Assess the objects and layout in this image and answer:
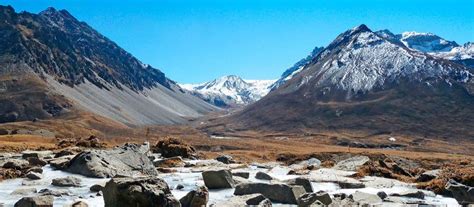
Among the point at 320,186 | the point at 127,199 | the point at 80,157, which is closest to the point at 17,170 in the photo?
the point at 80,157

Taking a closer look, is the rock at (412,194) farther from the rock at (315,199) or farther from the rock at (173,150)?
the rock at (173,150)

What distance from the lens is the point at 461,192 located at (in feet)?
78.0

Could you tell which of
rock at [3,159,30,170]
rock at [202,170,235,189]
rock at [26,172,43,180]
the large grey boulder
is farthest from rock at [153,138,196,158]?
rock at [202,170,235,189]

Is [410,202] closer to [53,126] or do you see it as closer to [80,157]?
[80,157]

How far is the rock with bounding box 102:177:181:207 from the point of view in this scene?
1548 centimetres

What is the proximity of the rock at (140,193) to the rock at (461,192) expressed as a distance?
1461 centimetres

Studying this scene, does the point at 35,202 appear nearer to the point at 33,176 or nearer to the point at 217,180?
the point at 33,176

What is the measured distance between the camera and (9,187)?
22969 millimetres

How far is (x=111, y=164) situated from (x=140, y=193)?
→ 13589 millimetres

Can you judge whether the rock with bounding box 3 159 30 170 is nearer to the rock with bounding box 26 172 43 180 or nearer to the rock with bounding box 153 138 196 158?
the rock with bounding box 26 172 43 180

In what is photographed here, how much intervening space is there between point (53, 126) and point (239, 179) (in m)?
176

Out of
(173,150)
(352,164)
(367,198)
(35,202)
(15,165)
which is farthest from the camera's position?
(173,150)

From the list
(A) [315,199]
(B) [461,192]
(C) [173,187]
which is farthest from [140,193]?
(B) [461,192]

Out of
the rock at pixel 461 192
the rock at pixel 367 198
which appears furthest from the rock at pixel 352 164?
the rock at pixel 367 198
